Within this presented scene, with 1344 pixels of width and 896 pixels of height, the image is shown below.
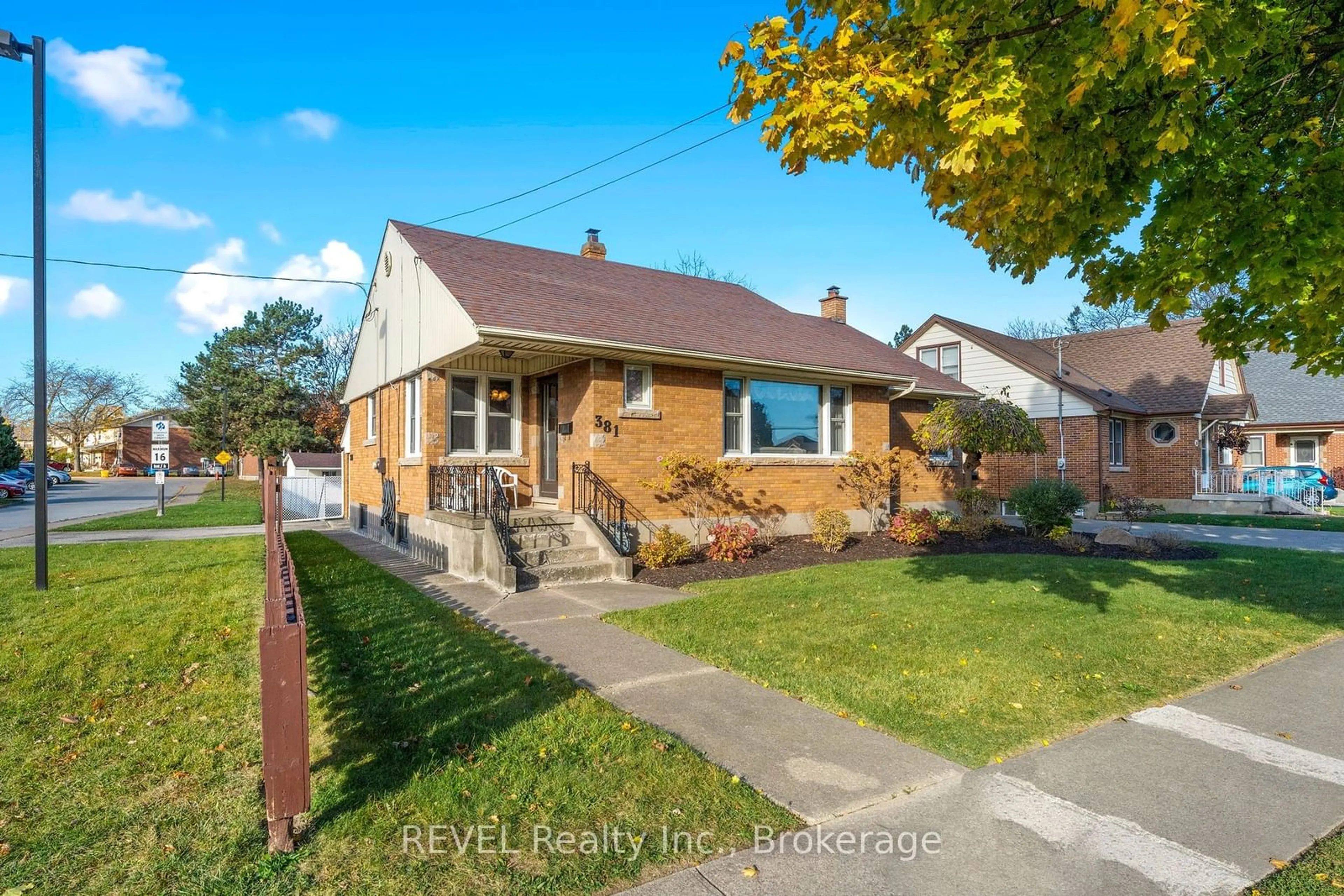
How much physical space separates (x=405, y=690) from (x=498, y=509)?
5.24 metres

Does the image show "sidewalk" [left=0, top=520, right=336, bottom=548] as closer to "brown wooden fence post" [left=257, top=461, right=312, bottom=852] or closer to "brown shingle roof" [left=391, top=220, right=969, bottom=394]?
"brown shingle roof" [left=391, top=220, right=969, bottom=394]

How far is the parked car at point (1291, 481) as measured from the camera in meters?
23.5

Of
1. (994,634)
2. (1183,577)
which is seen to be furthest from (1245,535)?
(994,634)

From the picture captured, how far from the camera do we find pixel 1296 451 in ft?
89.7

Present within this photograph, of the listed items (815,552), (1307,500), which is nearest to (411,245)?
(815,552)

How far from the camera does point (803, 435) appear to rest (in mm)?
14180

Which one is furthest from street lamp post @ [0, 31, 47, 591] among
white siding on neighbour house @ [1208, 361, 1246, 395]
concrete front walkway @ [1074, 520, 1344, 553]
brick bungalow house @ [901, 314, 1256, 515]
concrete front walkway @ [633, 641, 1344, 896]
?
white siding on neighbour house @ [1208, 361, 1246, 395]

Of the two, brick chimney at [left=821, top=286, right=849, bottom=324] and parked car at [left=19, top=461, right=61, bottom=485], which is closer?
brick chimney at [left=821, top=286, right=849, bottom=324]

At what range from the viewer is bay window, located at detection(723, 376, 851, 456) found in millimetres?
13102

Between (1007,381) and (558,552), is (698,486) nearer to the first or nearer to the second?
(558,552)

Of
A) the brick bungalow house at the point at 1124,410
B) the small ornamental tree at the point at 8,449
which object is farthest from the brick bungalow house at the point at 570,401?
the small ornamental tree at the point at 8,449

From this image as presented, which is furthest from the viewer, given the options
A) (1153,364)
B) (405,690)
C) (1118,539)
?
(1153,364)

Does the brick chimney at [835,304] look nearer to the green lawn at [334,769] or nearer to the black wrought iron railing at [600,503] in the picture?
the black wrought iron railing at [600,503]

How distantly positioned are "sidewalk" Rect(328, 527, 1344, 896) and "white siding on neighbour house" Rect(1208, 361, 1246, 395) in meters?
22.0
